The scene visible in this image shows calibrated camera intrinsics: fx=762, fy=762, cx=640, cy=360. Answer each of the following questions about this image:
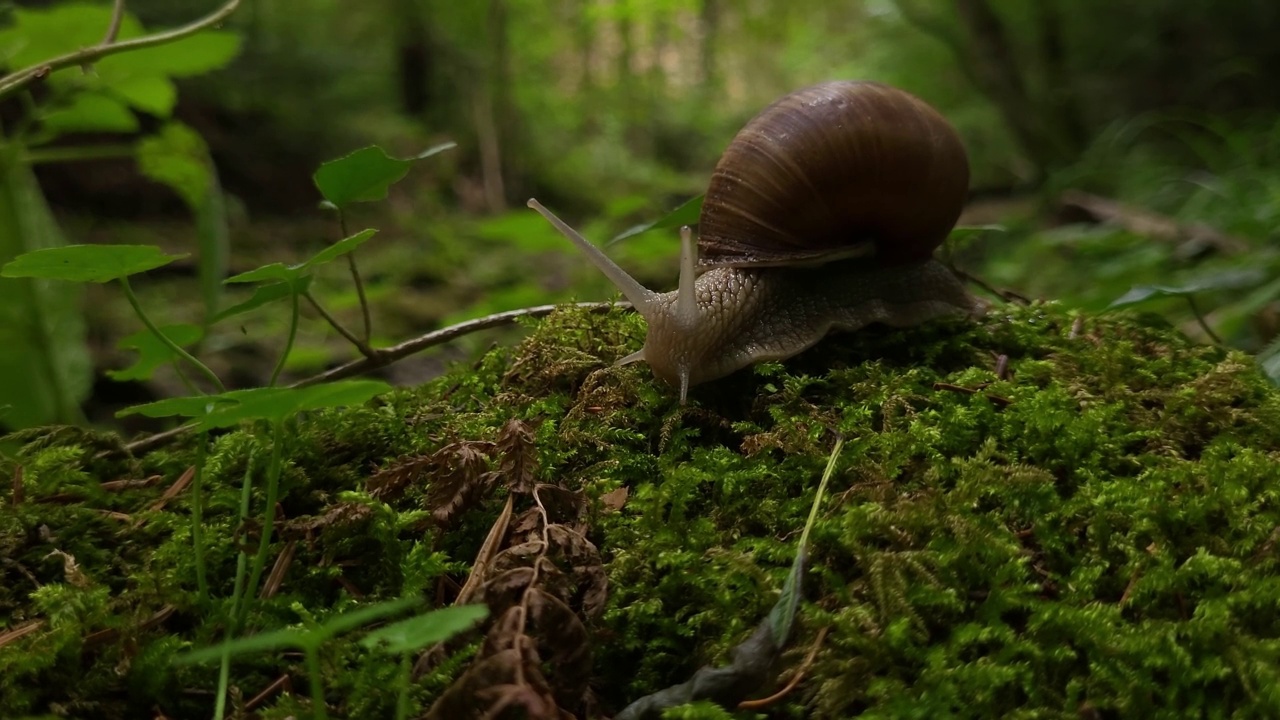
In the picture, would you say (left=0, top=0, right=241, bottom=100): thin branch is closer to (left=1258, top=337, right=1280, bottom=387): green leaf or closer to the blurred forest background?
the blurred forest background

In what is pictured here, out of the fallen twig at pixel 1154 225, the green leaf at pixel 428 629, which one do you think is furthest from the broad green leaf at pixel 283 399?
the fallen twig at pixel 1154 225

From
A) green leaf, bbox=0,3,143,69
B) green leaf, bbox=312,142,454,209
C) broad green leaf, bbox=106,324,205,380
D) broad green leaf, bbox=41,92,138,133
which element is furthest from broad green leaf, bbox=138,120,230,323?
green leaf, bbox=312,142,454,209

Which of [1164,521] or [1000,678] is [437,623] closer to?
[1000,678]

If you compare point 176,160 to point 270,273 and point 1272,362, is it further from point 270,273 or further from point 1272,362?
point 1272,362

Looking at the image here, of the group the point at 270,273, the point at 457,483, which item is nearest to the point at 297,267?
the point at 270,273

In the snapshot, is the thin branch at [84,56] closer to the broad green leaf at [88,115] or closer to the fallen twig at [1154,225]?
the broad green leaf at [88,115]

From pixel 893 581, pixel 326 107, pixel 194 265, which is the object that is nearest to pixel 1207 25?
pixel 893 581

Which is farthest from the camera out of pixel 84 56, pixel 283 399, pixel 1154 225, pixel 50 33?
pixel 1154 225
